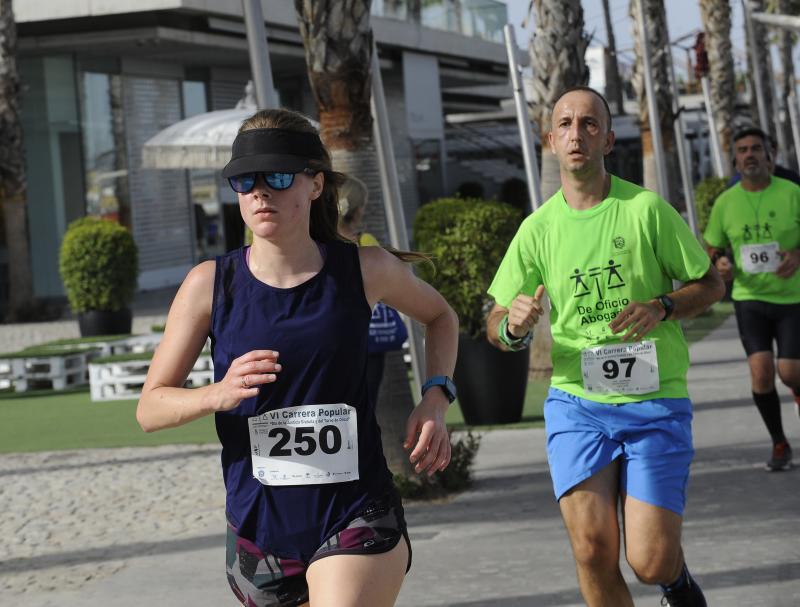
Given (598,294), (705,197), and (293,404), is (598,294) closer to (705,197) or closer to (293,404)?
(293,404)

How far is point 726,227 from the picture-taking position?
354 inches

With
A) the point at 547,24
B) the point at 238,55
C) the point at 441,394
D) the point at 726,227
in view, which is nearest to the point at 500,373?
A: the point at 726,227

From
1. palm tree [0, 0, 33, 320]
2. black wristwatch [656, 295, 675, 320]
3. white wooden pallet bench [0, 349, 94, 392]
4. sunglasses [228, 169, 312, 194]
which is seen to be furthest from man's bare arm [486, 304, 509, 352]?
palm tree [0, 0, 33, 320]

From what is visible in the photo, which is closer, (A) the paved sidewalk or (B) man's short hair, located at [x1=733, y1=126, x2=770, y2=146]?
(A) the paved sidewalk

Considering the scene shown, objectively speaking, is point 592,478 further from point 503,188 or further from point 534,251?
point 503,188

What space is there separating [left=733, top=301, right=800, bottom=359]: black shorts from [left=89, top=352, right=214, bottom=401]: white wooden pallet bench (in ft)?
27.6

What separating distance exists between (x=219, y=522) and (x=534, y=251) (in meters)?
4.07

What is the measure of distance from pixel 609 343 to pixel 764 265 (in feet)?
12.7

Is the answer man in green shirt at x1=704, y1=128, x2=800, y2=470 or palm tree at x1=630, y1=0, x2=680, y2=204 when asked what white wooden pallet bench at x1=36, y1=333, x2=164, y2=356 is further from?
man in green shirt at x1=704, y1=128, x2=800, y2=470

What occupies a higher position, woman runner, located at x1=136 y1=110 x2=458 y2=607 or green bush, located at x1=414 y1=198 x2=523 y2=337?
green bush, located at x1=414 y1=198 x2=523 y2=337

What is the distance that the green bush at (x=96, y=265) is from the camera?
21.6m

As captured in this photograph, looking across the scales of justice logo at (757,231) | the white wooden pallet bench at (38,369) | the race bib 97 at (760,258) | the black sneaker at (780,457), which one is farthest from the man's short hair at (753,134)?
the white wooden pallet bench at (38,369)

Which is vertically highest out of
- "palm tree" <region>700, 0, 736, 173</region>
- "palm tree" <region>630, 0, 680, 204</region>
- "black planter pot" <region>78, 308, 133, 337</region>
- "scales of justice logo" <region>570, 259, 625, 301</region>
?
"palm tree" <region>700, 0, 736, 173</region>

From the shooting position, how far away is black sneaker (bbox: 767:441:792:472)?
29.7 feet
